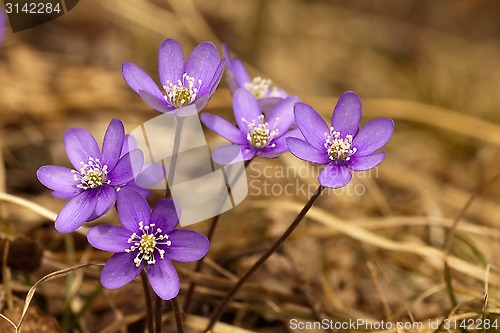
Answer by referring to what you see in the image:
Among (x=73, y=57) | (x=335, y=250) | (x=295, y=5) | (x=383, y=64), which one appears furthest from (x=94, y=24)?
(x=335, y=250)

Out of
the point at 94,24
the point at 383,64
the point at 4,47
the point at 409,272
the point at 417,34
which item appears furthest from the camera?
the point at 417,34

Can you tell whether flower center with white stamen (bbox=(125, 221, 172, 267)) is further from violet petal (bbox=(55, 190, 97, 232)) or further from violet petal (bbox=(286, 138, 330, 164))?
violet petal (bbox=(286, 138, 330, 164))

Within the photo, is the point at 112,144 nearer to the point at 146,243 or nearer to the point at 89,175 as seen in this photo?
the point at 89,175

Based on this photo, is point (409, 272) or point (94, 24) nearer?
point (409, 272)

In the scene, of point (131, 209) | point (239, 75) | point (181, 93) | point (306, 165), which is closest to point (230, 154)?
point (181, 93)

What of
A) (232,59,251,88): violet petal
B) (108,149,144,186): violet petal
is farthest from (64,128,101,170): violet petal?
(232,59,251,88): violet petal

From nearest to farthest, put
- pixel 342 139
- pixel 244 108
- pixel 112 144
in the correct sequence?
pixel 112 144, pixel 342 139, pixel 244 108

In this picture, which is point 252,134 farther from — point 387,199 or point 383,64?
point 383,64
